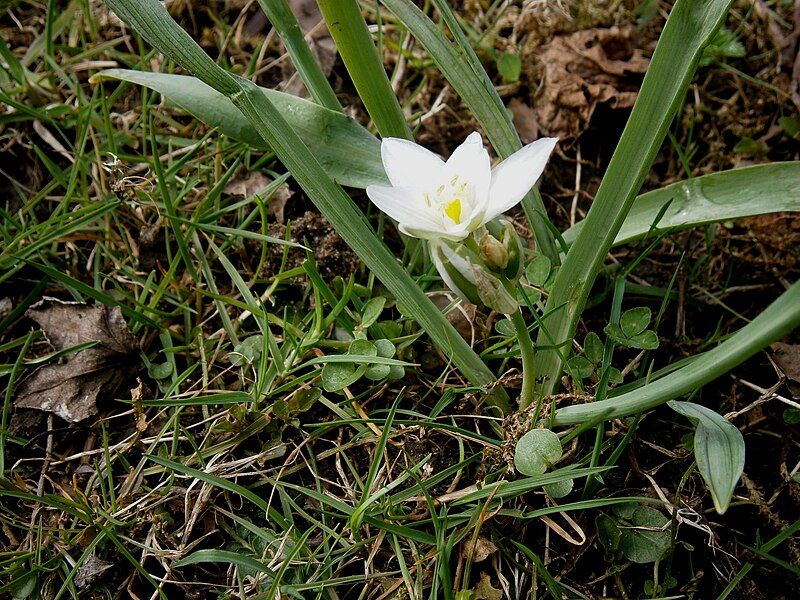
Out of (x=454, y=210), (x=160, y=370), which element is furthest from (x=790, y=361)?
(x=160, y=370)

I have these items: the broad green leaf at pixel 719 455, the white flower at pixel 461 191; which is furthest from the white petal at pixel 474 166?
the broad green leaf at pixel 719 455

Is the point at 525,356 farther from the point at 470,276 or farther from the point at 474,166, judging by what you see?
the point at 474,166

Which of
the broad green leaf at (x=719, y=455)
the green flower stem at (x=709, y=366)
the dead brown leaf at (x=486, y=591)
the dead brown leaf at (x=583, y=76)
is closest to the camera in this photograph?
the green flower stem at (x=709, y=366)

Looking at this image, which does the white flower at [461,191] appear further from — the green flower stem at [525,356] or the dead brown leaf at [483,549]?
the dead brown leaf at [483,549]

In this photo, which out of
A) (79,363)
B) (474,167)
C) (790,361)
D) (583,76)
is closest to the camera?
(474,167)

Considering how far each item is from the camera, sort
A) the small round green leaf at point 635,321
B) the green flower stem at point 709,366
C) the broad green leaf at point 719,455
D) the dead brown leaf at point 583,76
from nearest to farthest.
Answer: the green flower stem at point 709,366 < the broad green leaf at point 719,455 < the small round green leaf at point 635,321 < the dead brown leaf at point 583,76

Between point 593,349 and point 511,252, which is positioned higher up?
point 511,252

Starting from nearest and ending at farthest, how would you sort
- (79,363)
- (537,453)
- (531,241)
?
1. (537,453)
2. (79,363)
3. (531,241)
